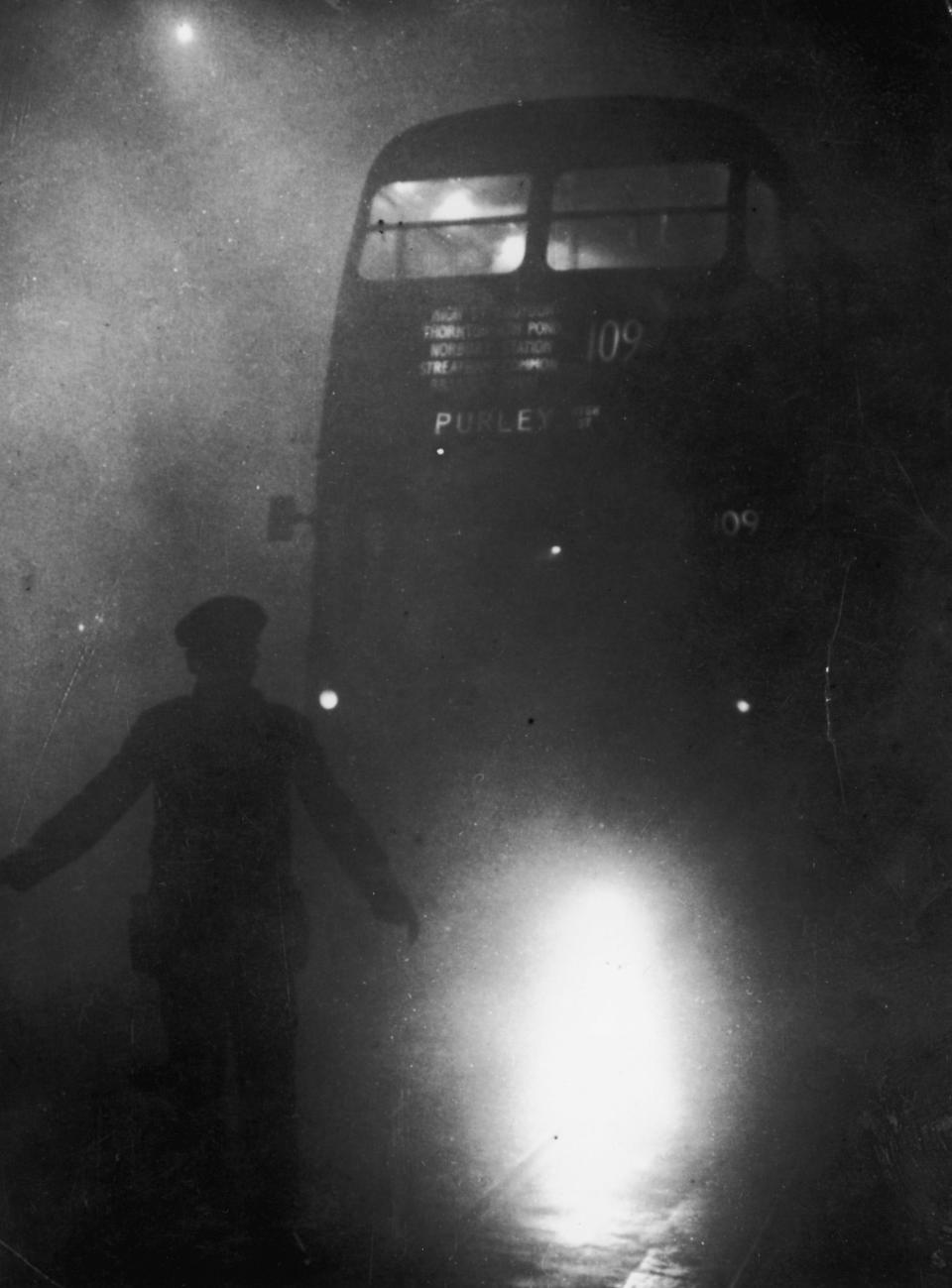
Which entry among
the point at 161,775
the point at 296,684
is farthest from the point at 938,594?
the point at 161,775

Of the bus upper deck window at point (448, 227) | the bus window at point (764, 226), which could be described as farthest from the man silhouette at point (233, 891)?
the bus window at point (764, 226)

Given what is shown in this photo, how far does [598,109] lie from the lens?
1.41m

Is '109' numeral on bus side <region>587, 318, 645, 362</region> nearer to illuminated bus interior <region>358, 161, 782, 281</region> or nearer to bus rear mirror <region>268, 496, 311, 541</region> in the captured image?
illuminated bus interior <region>358, 161, 782, 281</region>

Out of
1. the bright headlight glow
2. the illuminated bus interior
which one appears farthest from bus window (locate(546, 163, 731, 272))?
the bright headlight glow

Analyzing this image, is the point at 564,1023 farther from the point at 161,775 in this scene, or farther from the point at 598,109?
the point at 598,109

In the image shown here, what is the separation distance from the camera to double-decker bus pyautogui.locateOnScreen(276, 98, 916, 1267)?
1.39 meters

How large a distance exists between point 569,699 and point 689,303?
1.69ft

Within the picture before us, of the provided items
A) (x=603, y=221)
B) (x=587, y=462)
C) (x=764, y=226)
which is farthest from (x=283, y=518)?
(x=764, y=226)

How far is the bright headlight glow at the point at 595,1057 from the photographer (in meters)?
1.40

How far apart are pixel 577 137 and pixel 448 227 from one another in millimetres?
196

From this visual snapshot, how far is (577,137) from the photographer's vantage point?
1.40m

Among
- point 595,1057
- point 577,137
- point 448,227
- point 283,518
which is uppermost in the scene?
point 577,137

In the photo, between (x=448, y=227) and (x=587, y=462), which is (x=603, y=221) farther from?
(x=587, y=462)

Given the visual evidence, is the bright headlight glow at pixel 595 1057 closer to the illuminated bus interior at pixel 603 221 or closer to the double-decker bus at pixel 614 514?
the double-decker bus at pixel 614 514
